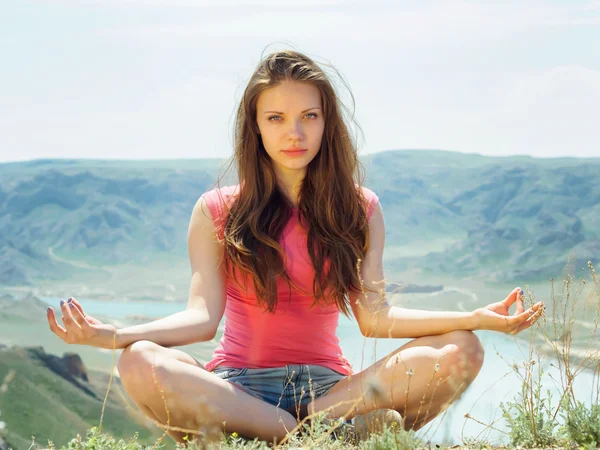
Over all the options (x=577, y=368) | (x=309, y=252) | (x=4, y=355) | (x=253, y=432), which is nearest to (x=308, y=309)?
(x=309, y=252)

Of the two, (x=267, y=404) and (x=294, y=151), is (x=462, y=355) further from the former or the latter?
(x=294, y=151)

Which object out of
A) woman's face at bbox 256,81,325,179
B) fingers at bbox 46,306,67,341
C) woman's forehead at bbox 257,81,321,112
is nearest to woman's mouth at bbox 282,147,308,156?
woman's face at bbox 256,81,325,179

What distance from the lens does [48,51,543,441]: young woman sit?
3350 millimetres

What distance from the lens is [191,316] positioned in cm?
356

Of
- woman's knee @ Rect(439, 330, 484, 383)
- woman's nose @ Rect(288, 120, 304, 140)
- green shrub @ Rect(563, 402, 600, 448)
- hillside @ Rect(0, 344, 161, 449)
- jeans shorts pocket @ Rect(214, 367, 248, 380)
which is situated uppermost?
woman's nose @ Rect(288, 120, 304, 140)

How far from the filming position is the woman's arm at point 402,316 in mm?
3416

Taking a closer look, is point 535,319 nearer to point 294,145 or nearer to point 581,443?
point 581,443

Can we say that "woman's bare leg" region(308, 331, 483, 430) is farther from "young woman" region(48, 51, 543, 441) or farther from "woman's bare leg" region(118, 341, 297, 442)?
"woman's bare leg" region(118, 341, 297, 442)

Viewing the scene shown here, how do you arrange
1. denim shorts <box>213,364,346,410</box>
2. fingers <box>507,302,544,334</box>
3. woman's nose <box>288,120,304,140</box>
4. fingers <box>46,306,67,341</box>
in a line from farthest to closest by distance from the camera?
woman's nose <box>288,120,304,140</box> → denim shorts <box>213,364,346,410</box> → fingers <box>507,302,544,334</box> → fingers <box>46,306,67,341</box>

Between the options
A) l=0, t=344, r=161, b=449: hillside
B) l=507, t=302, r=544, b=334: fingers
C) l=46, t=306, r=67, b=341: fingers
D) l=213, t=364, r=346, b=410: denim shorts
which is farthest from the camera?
l=0, t=344, r=161, b=449: hillside

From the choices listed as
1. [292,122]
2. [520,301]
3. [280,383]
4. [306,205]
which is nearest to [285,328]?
[280,383]

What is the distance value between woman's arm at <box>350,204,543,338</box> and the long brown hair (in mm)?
58

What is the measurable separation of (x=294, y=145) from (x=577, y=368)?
5.02 feet

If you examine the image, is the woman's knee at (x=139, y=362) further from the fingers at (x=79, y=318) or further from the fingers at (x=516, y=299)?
the fingers at (x=516, y=299)
